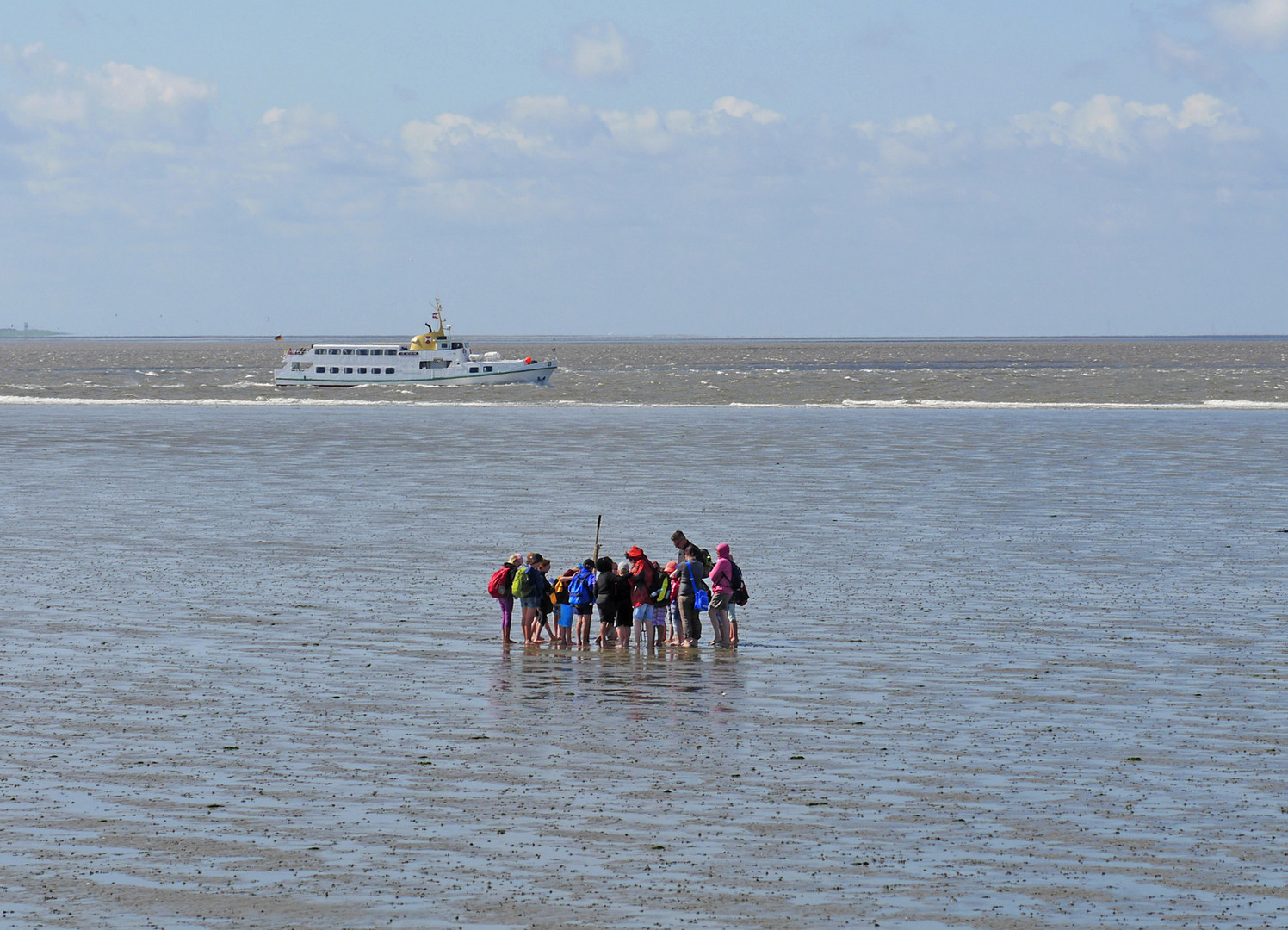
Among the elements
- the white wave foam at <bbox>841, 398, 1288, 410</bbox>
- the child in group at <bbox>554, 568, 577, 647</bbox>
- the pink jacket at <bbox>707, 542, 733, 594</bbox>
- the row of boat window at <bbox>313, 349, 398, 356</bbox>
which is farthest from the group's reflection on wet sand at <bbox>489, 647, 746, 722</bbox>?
the row of boat window at <bbox>313, 349, 398, 356</bbox>

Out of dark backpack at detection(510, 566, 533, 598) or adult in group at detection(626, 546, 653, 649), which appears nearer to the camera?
dark backpack at detection(510, 566, 533, 598)

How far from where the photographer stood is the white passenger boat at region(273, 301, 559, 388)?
398 ft

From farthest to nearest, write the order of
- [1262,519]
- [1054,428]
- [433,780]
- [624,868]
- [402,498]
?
[1054,428] < [402,498] < [1262,519] < [433,780] < [624,868]

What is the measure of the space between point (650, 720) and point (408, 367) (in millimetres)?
106067

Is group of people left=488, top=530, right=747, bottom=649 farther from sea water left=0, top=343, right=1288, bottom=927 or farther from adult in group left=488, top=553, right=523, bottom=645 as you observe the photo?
sea water left=0, top=343, right=1288, bottom=927

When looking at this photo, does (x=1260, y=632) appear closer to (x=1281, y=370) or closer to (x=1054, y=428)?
(x=1054, y=428)

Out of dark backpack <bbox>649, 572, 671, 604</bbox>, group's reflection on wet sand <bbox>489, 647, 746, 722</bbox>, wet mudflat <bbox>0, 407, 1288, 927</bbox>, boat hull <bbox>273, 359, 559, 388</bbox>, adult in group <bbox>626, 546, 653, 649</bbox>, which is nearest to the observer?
wet mudflat <bbox>0, 407, 1288, 927</bbox>

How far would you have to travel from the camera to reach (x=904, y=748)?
697 inches

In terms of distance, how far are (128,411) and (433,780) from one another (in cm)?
8251

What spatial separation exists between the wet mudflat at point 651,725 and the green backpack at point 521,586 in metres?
1.11

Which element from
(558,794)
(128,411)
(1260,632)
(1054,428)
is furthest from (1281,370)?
(558,794)

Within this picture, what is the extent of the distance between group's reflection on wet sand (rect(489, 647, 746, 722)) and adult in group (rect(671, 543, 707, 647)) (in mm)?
325

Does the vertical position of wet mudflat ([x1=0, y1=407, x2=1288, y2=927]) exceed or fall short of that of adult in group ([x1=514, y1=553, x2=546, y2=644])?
it falls short

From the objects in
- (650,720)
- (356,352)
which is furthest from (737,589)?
(356,352)
